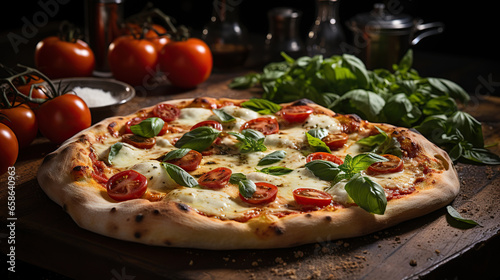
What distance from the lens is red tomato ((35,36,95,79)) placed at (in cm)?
415

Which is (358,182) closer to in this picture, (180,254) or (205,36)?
(180,254)

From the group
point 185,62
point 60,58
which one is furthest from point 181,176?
point 60,58

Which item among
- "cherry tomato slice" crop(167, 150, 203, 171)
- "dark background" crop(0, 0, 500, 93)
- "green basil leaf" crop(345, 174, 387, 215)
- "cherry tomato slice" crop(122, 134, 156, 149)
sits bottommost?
"dark background" crop(0, 0, 500, 93)

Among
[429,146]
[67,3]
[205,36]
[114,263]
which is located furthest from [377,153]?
[67,3]

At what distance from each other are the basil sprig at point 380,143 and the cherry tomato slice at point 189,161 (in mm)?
828

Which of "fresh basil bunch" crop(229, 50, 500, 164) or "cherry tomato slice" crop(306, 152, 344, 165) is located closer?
"cherry tomato slice" crop(306, 152, 344, 165)

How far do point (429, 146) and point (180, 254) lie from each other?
4.62 feet

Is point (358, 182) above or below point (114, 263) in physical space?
above

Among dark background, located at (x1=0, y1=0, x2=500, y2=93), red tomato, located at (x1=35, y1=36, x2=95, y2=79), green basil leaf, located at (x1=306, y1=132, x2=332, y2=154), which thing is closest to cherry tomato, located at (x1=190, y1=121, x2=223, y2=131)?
green basil leaf, located at (x1=306, y1=132, x2=332, y2=154)

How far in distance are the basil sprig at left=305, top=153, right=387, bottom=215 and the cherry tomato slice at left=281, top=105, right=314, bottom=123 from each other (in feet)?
2.00

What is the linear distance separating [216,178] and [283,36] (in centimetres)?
251

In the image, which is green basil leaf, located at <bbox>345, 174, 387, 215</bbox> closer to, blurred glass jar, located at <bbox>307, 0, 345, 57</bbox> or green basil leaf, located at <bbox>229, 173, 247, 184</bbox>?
green basil leaf, located at <bbox>229, 173, 247, 184</bbox>

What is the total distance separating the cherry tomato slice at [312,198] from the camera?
2369 mm

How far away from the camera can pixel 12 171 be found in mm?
2904
